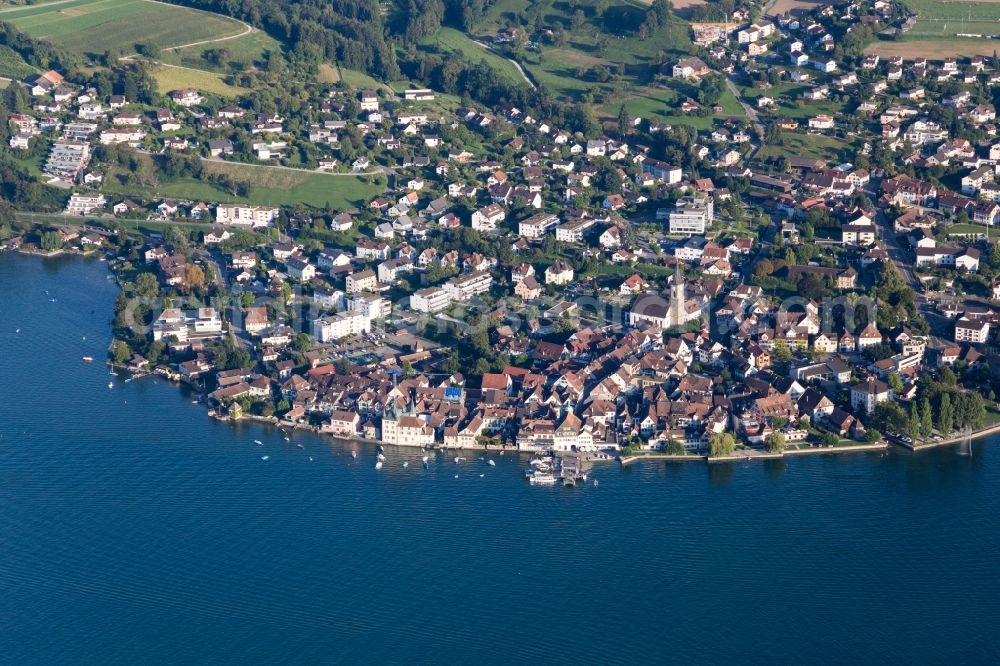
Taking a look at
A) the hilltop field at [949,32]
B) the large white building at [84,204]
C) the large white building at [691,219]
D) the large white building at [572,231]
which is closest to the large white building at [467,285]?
the large white building at [572,231]

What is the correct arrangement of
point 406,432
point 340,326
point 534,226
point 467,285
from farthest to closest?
1. point 534,226
2. point 467,285
3. point 340,326
4. point 406,432

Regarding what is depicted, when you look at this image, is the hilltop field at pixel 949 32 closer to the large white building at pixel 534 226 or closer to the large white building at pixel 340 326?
the large white building at pixel 534 226

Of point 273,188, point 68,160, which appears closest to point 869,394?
point 273,188

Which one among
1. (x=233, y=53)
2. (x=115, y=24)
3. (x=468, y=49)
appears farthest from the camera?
(x=468, y=49)

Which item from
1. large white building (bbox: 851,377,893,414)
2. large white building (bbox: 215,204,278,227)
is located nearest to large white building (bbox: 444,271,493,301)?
large white building (bbox: 215,204,278,227)

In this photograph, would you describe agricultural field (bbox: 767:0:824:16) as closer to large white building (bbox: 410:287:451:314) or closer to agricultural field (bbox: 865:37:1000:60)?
agricultural field (bbox: 865:37:1000:60)

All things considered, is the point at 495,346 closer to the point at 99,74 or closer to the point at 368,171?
the point at 368,171

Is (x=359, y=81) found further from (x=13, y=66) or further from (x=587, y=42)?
(x=13, y=66)
